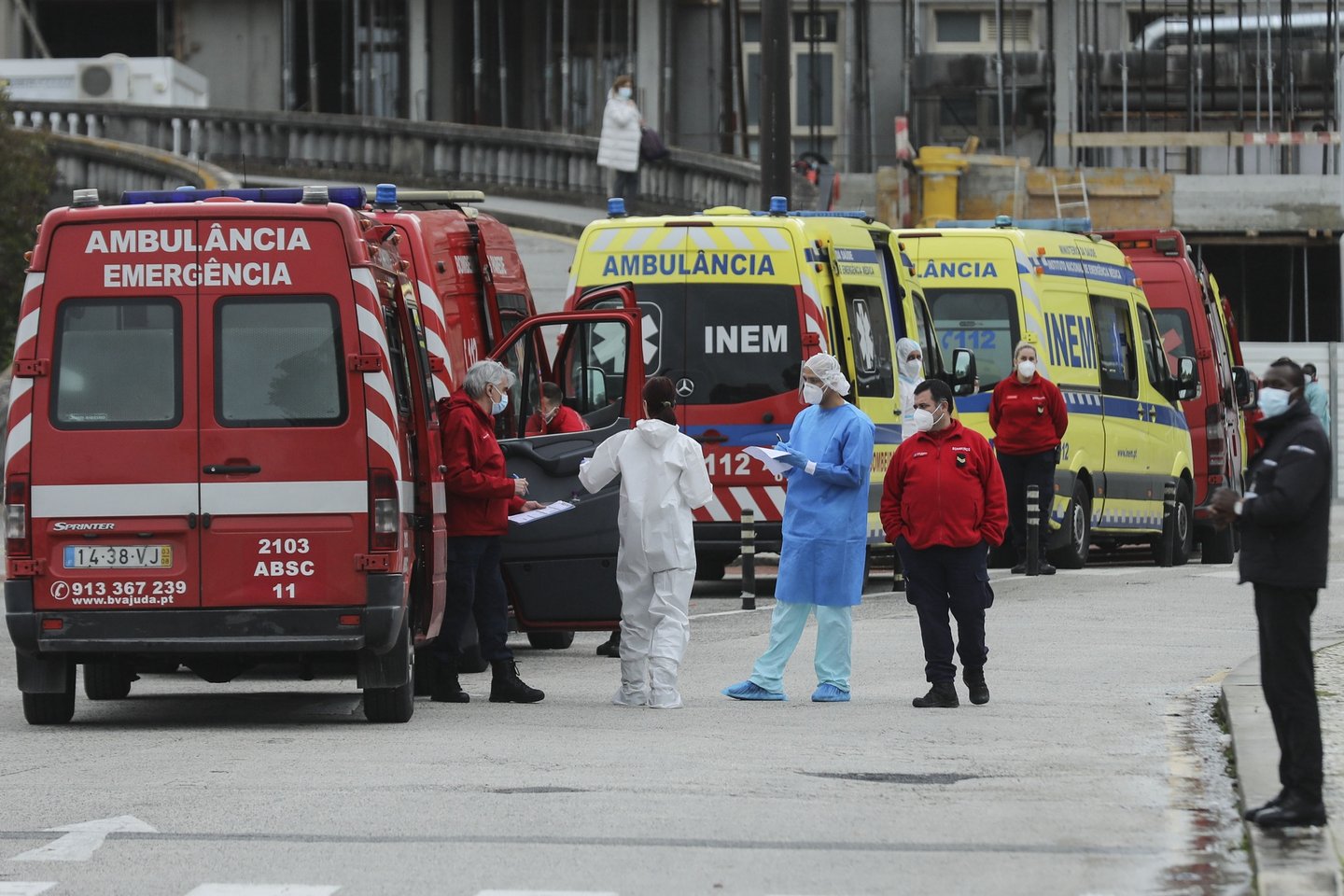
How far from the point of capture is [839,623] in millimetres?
12391

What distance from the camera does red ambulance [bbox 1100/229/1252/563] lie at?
78.2ft

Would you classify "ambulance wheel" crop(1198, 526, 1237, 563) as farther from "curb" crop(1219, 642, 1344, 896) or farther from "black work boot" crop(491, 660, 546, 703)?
"curb" crop(1219, 642, 1344, 896)

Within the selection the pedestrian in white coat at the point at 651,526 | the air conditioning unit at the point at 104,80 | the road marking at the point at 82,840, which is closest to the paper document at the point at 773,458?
the pedestrian in white coat at the point at 651,526

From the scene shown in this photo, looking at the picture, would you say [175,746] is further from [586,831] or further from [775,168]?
[775,168]

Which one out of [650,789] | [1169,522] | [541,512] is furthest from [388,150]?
[650,789]

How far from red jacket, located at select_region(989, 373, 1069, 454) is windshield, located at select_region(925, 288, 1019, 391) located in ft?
3.62

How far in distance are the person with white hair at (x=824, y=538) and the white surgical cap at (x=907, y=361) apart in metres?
6.51

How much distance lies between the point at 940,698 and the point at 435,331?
4111mm

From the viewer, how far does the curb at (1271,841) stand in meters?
7.18

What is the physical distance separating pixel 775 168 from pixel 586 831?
45.3 feet

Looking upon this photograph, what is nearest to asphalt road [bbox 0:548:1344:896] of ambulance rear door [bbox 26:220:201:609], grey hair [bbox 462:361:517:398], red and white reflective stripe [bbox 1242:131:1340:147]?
ambulance rear door [bbox 26:220:201:609]

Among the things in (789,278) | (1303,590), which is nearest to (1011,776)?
(1303,590)

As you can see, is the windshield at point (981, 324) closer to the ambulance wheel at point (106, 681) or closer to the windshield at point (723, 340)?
the windshield at point (723, 340)

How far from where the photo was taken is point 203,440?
11117 mm
